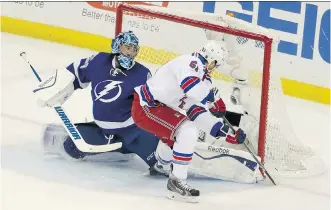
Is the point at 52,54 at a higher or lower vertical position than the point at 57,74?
lower

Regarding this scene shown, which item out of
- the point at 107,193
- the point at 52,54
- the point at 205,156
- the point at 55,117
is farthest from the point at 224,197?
the point at 52,54

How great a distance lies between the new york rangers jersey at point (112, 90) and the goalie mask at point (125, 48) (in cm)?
4

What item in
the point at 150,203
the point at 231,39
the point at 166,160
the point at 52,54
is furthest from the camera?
the point at 52,54

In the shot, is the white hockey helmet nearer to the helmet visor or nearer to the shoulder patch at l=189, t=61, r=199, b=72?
the shoulder patch at l=189, t=61, r=199, b=72

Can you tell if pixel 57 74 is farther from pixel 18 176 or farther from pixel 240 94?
pixel 240 94

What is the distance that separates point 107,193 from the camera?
3.16 m

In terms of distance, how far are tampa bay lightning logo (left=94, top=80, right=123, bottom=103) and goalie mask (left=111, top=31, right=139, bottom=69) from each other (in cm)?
9

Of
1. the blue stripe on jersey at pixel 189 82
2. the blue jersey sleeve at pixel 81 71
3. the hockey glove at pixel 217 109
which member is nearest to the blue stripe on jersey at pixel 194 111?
the blue stripe on jersey at pixel 189 82

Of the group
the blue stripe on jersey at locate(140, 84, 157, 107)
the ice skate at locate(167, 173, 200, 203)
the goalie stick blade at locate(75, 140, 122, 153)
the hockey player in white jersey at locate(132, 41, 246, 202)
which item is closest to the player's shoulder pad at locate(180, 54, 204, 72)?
the hockey player in white jersey at locate(132, 41, 246, 202)

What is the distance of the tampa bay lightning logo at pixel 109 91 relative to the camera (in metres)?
3.39

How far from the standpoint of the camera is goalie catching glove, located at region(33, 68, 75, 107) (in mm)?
3400

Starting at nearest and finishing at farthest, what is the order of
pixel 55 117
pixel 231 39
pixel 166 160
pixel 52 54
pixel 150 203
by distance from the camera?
pixel 150 203, pixel 166 160, pixel 231 39, pixel 55 117, pixel 52 54

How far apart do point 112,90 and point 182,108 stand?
35 cm

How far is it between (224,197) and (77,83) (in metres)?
0.84
